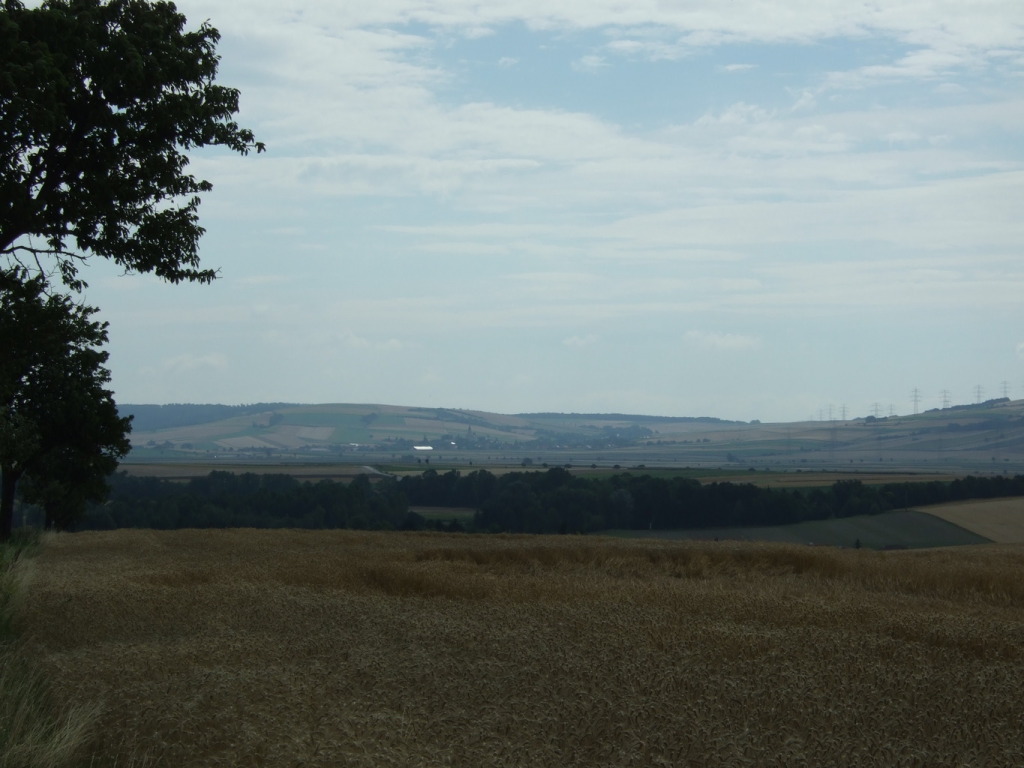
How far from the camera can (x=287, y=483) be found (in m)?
92.0

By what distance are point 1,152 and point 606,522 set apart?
53.4 metres

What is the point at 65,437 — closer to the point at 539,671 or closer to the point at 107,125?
the point at 107,125

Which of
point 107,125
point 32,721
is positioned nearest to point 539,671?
point 32,721

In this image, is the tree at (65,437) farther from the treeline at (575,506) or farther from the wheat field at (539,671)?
the treeline at (575,506)

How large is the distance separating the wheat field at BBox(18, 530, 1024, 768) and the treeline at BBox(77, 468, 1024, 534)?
4272cm

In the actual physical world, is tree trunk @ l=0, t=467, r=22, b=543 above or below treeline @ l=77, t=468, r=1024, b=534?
above

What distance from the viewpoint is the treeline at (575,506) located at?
205 feet

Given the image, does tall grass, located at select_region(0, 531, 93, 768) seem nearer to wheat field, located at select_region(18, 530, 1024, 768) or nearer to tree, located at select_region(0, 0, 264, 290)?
wheat field, located at select_region(18, 530, 1024, 768)

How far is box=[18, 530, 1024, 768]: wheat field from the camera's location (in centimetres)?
637

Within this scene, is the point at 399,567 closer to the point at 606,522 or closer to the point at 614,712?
the point at 614,712

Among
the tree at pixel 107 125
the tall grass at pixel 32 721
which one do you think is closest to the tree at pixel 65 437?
the tree at pixel 107 125

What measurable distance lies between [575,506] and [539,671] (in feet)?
194

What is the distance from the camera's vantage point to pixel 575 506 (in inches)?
2645

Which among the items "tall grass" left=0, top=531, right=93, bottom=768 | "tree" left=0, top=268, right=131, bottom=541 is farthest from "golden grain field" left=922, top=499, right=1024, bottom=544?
"tall grass" left=0, top=531, right=93, bottom=768
